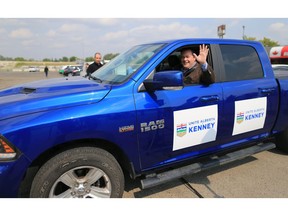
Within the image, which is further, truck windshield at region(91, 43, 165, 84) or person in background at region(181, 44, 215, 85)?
person in background at region(181, 44, 215, 85)

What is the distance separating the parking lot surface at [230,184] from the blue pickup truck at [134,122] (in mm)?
335

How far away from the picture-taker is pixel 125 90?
7.38 ft

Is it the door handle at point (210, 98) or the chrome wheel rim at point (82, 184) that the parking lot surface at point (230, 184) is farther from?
the door handle at point (210, 98)

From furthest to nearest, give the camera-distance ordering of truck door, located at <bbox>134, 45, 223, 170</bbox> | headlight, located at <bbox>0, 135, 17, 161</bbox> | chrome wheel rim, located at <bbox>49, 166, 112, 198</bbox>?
truck door, located at <bbox>134, 45, 223, 170</bbox>
chrome wheel rim, located at <bbox>49, 166, 112, 198</bbox>
headlight, located at <bbox>0, 135, 17, 161</bbox>

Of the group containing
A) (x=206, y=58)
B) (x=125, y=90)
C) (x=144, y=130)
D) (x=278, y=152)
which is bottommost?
(x=278, y=152)

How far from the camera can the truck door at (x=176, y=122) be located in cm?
229

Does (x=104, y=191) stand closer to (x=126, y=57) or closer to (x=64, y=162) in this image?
(x=64, y=162)

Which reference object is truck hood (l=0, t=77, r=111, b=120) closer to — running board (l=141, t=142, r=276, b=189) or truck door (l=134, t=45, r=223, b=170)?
truck door (l=134, t=45, r=223, b=170)

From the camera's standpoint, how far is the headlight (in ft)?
5.83

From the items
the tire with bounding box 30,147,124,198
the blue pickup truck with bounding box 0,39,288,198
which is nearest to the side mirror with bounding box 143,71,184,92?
the blue pickup truck with bounding box 0,39,288,198

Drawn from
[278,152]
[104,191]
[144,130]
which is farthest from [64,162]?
[278,152]

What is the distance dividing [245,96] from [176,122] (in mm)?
1165

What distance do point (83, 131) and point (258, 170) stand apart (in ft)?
9.12

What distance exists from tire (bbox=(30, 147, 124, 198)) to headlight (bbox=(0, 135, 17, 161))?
27 centimetres
